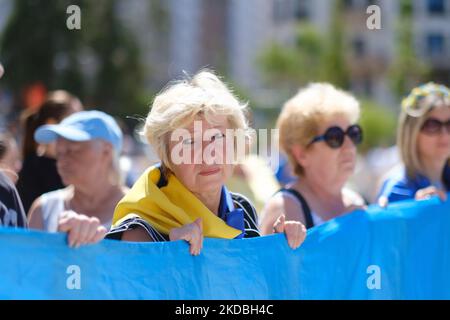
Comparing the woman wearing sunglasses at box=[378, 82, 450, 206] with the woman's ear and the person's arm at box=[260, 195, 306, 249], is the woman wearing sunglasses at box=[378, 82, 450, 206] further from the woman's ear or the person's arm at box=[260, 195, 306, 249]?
the person's arm at box=[260, 195, 306, 249]

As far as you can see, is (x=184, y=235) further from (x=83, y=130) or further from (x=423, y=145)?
(x=423, y=145)

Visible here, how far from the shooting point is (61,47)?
1517 inches

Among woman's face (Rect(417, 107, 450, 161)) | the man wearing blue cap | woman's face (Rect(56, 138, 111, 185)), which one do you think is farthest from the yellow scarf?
woman's face (Rect(417, 107, 450, 161))

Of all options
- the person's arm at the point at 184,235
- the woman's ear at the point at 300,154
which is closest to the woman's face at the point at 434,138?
the woman's ear at the point at 300,154

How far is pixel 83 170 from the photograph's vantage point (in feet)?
14.0

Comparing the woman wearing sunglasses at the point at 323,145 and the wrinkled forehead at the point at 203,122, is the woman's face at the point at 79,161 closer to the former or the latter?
the woman wearing sunglasses at the point at 323,145

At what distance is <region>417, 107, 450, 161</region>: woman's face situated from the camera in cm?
431

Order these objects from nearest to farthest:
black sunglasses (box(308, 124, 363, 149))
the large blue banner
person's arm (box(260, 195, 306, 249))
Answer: the large blue banner, person's arm (box(260, 195, 306, 249)), black sunglasses (box(308, 124, 363, 149))

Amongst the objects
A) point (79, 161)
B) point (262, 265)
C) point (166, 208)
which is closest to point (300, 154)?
point (262, 265)

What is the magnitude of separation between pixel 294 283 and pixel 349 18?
180 ft

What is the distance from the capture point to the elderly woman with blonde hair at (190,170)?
2.87 meters

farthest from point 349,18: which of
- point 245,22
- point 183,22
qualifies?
point 183,22

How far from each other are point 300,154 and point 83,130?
1106 mm

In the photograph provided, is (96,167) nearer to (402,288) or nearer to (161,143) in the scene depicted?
(161,143)
